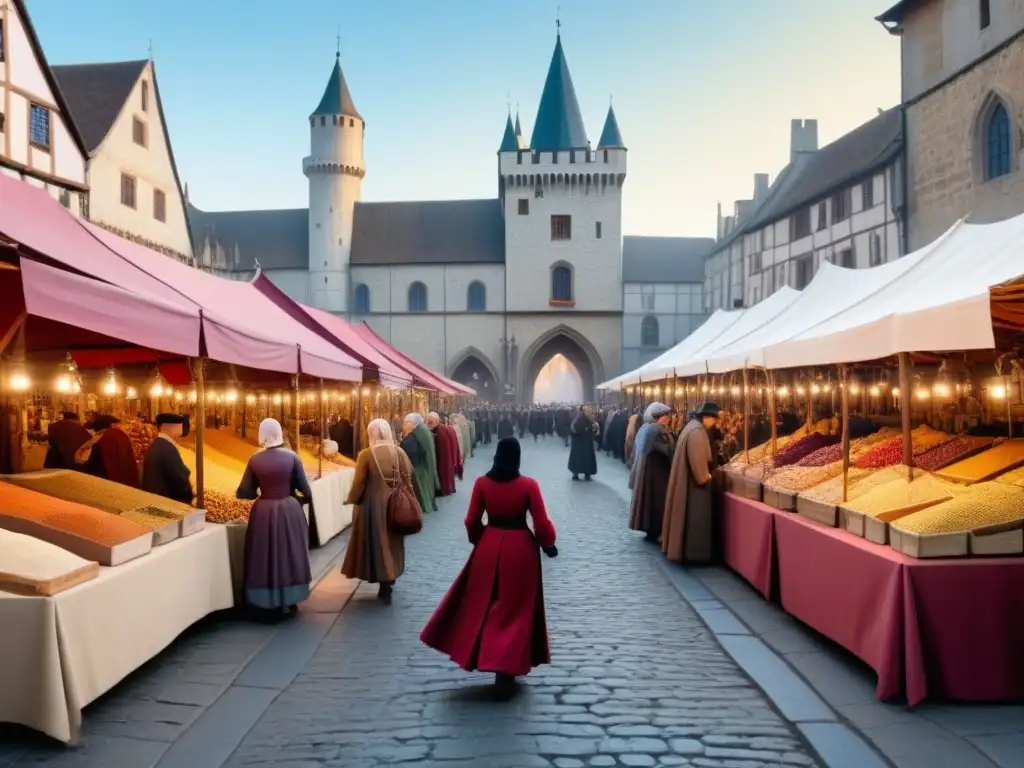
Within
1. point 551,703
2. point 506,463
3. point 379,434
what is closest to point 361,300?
point 379,434

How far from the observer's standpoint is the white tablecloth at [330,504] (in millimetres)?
9719

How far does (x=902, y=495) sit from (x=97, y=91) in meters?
29.2

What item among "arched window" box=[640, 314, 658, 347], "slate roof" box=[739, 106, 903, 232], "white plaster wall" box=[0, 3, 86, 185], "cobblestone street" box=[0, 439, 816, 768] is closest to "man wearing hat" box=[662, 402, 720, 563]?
"cobblestone street" box=[0, 439, 816, 768]

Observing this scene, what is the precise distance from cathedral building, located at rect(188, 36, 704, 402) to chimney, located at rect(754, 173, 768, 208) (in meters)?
6.63

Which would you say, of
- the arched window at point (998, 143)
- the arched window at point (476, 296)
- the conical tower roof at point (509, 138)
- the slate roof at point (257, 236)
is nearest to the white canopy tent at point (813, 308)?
the arched window at point (998, 143)

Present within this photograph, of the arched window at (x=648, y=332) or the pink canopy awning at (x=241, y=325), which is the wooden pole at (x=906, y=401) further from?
the arched window at (x=648, y=332)

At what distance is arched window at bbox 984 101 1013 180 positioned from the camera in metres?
20.4

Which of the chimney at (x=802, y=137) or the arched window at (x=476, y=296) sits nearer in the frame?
the chimney at (x=802, y=137)

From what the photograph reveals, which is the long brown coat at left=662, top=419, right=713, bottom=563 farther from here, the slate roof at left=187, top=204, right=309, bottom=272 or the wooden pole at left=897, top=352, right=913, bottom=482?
the slate roof at left=187, top=204, right=309, bottom=272

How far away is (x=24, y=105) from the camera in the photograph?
19703 millimetres

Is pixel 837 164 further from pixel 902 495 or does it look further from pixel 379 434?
pixel 902 495

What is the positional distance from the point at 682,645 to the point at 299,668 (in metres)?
2.43

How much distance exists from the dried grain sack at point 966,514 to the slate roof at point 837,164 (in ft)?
73.3

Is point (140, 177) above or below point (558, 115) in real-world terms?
below
